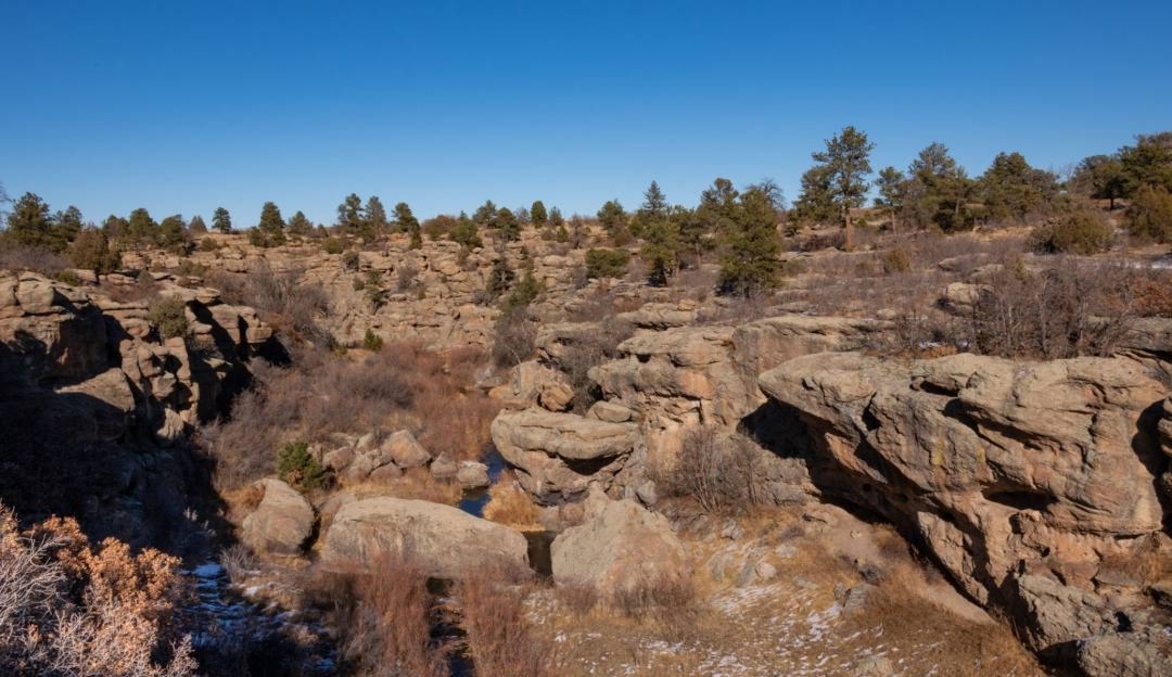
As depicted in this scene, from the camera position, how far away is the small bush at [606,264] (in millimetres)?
33688

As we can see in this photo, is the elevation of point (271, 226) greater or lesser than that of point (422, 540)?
greater

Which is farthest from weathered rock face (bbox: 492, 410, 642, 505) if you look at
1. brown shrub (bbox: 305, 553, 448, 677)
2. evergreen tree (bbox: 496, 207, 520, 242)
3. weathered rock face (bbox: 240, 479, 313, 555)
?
evergreen tree (bbox: 496, 207, 520, 242)

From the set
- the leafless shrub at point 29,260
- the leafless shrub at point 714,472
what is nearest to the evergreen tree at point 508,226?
the leafless shrub at point 29,260

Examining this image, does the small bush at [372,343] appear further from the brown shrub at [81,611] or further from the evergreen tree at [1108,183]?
the evergreen tree at [1108,183]

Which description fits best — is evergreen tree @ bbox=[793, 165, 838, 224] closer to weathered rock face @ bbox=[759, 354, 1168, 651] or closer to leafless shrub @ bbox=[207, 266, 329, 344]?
weathered rock face @ bbox=[759, 354, 1168, 651]

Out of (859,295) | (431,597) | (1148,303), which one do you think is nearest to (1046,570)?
(1148,303)

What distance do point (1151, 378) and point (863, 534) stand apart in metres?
5.54

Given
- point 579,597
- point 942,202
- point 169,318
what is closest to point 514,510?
point 579,597

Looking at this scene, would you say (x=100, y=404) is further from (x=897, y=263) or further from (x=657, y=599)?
(x=897, y=263)

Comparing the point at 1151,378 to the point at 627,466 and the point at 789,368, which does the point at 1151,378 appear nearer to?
the point at 789,368

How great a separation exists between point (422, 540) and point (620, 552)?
4570 mm

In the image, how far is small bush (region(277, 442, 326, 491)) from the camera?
57.3 ft

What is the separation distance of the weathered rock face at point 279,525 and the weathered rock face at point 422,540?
1.19m

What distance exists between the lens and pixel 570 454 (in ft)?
54.1
